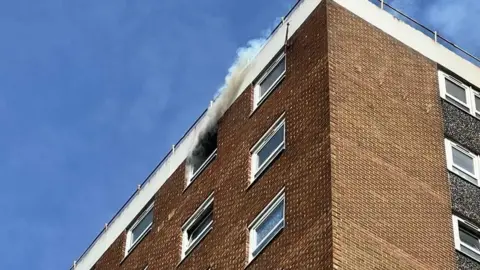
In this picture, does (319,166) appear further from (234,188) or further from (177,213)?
(177,213)

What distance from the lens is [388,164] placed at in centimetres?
3428

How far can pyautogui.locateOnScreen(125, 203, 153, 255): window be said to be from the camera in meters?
42.4

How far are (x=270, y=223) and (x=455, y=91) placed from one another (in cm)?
786

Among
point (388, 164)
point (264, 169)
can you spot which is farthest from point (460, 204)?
point (264, 169)

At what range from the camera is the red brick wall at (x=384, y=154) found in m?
32.0

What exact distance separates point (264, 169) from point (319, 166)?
2990mm

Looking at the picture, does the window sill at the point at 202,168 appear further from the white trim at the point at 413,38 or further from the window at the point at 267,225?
the white trim at the point at 413,38

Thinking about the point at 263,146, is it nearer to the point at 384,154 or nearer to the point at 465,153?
the point at 384,154

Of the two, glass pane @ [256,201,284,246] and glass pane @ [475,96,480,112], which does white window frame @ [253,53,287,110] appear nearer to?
glass pane @ [256,201,284,246]

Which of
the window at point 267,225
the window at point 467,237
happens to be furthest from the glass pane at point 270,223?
the window at point 467,237

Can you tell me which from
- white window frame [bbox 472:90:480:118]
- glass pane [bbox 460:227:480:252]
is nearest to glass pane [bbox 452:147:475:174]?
white window frame [bbox 472:90:480:118]

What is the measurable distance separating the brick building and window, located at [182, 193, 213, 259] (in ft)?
0.13

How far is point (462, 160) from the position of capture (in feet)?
121

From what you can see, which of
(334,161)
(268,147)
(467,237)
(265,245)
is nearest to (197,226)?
(268,147)
